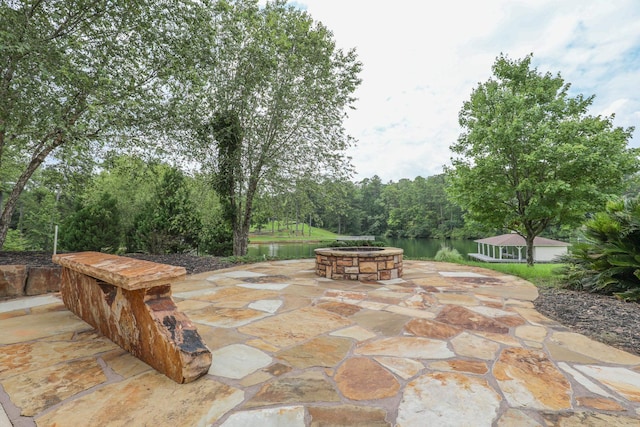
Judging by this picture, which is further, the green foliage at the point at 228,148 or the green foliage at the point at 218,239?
the green foliage at the point at 218,239

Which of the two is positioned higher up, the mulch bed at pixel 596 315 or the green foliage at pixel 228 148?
the green foliage at pixel 228 148

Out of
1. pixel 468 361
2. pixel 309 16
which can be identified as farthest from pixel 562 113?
pixel 468 361

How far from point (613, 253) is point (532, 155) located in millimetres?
3437

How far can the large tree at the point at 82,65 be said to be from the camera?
3.85 m

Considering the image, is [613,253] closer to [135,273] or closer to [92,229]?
[135,273]

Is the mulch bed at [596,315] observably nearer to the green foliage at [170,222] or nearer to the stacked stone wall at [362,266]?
the stacked stone wall at [362,266]

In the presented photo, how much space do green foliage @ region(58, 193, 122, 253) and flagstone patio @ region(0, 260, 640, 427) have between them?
7.21 metres

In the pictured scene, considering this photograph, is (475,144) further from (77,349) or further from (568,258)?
(77,349)

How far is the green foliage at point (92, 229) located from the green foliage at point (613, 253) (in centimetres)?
1204

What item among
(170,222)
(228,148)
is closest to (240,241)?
(170,222)

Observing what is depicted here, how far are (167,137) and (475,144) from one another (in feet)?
25.2

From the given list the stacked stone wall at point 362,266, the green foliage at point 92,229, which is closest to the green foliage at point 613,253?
the stacked stone wall at point 362,266

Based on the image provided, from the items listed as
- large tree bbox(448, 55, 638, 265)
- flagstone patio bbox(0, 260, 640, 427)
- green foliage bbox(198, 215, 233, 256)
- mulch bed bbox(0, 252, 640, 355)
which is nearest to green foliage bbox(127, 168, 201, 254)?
green foliage bbox(198, 215, 233, 256)

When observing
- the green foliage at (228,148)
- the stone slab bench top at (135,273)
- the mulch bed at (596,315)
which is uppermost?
the green foliage at (228,148)
